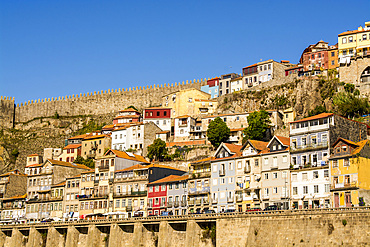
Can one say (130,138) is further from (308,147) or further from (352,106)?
(308,147)

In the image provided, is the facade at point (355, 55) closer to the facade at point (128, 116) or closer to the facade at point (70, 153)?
the facade at point (128, 116)

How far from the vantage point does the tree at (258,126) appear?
4168 inches

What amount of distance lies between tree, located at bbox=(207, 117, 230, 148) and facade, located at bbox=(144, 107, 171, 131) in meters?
17.5

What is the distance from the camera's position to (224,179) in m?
83.1

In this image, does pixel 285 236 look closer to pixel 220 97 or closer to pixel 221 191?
pixel 221 191

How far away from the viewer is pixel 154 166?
309ft

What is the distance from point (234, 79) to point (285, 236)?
75928 mm

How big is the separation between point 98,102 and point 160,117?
39256mm

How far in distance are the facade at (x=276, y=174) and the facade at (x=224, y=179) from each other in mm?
5032

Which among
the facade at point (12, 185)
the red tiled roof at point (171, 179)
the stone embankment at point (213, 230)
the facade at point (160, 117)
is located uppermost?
the facade at point (160, 117)

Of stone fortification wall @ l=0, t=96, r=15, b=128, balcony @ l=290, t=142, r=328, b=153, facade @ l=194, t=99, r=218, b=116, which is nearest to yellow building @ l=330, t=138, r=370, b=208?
balcony @ l=290, t=142, r=328, b=153

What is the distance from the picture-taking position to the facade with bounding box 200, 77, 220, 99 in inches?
5492

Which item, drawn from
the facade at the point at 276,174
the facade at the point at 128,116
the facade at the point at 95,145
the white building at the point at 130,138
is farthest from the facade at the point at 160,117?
the facade at the point at 276,174

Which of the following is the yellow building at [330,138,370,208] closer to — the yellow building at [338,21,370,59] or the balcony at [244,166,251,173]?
the balcony at [244,166,251,173]
